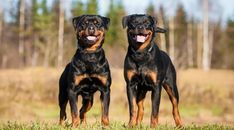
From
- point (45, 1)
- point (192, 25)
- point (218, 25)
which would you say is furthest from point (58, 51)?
point (218, 25)

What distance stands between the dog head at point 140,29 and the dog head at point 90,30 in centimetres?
43

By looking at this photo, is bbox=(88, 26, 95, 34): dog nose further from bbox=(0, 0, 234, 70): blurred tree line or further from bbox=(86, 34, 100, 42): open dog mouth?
bbox=(0, 0, 234, 70): blurred tree line

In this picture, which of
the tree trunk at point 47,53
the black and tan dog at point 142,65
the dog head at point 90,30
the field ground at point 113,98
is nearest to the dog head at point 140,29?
the black and tan dog at point 142,65

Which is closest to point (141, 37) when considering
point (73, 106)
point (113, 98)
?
point (73, 106)

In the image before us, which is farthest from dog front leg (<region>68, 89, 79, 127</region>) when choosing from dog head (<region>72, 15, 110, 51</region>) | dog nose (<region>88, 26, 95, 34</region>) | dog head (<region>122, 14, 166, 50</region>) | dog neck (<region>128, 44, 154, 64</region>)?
dog head (<region>122, 14, 166, 50</region>)

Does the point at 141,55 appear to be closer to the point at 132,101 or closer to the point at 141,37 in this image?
the point at 141,37

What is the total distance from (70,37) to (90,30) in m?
46.2

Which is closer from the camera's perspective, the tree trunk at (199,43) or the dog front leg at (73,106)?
the dog front leg at (73,106)

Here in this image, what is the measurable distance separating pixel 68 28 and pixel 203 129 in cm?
4721

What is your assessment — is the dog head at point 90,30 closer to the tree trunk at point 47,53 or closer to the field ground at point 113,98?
the field ground at point 113,98

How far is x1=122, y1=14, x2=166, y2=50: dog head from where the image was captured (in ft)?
31.4

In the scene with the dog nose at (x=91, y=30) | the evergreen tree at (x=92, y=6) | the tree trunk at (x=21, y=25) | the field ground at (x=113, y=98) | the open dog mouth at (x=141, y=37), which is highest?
the evergreen tree at (x=92, y=6)

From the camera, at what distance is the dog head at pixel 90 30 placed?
373 inches

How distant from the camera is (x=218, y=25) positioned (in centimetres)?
6656
